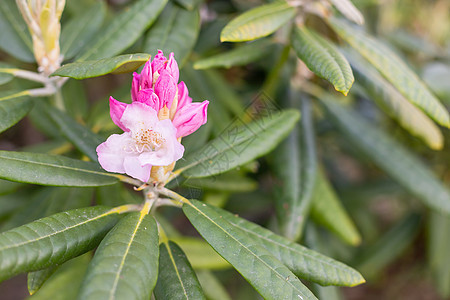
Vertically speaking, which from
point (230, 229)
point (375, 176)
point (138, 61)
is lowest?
point (375, 176)

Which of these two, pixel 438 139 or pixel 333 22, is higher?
pixel 333 22

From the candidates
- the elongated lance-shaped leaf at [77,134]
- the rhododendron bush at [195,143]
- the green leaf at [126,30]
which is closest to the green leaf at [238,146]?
the rhododendron bush at [195,143]

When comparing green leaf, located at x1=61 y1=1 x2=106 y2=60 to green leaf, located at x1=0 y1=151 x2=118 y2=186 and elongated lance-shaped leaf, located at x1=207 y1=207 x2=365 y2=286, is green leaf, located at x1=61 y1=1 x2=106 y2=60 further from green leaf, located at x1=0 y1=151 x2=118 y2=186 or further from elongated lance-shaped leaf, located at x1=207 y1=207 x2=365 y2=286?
elongated lance-shaped leaf, located at x1=207 y1=207 x2=365 y2=286

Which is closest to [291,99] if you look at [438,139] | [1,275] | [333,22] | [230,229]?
[333,22]

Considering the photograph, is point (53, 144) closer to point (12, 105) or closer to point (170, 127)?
point (12, 105)

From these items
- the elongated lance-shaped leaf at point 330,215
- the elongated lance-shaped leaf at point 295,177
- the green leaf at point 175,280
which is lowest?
the elongated lance-shaped leaf at point 330,215

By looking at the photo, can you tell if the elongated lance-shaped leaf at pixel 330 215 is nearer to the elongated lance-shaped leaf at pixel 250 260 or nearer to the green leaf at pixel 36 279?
the elongated lance-shaped leaf at pixel 250 260
